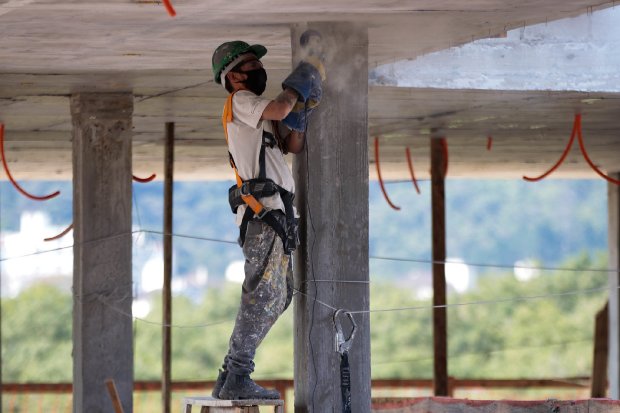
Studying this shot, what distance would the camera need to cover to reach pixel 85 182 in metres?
11.8

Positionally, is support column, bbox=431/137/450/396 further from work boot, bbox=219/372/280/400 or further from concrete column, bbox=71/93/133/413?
work boot, bbox=219/372/280/400

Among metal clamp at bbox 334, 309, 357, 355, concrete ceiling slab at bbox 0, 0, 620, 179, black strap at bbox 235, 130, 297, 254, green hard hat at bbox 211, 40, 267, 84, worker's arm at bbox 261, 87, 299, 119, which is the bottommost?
metal clamp at bbox 334, 309, 357, 355

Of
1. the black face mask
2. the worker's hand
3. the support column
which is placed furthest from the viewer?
the support column

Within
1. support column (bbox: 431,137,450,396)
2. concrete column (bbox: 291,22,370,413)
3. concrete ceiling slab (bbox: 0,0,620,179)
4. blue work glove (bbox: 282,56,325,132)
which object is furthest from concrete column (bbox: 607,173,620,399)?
blue work glove (bbox: 282,56,325,132)

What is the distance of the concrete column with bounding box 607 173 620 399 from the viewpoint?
2045 centimetres

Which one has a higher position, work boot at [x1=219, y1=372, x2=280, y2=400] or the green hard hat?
the green hard hat

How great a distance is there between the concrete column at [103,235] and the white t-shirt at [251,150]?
4385 millimetres

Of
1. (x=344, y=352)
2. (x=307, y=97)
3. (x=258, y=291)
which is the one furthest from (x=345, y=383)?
(x=307, y=97)

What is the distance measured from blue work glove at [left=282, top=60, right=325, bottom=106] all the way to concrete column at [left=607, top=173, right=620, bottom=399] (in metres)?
13.8

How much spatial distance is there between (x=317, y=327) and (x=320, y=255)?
0.45m

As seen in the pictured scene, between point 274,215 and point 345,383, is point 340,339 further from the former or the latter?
point 274,215

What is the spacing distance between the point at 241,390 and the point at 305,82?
1.90 meters

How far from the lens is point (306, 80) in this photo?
7.51 m

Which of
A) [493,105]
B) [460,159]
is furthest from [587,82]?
[460,159]
